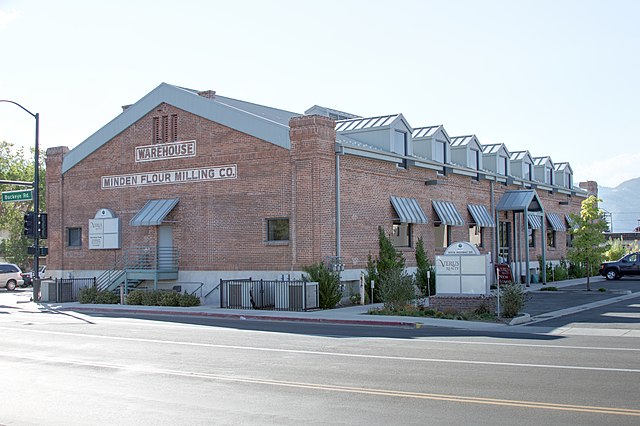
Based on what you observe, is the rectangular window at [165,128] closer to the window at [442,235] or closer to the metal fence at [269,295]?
the metal fence at [269,295]

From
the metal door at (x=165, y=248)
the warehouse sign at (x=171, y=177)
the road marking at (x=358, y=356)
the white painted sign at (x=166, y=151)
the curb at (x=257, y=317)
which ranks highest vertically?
the white painted sign at (x=166, y=151)

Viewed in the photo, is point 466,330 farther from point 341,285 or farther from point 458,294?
point 341,285

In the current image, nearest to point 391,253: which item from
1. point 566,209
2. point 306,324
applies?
point 306,324

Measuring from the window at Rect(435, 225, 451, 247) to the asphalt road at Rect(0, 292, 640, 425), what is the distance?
1918 centimetres

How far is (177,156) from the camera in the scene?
34094 mm

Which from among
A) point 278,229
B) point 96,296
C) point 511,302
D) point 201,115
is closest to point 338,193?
point 278,229

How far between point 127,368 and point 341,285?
17.1 m

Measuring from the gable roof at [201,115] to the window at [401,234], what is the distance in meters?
7.04

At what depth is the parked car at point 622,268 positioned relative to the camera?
5006 centimetres

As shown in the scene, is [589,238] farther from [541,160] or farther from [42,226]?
[42,226]

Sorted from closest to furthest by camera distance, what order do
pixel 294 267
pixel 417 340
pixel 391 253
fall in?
pixel 417 340 → pixel 294 267 → pixel 391 253

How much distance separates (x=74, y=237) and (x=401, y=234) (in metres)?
16.7

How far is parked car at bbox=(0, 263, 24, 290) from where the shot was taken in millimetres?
49438

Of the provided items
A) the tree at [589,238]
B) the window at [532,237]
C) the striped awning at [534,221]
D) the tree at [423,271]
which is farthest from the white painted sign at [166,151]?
the window at [532,237]
